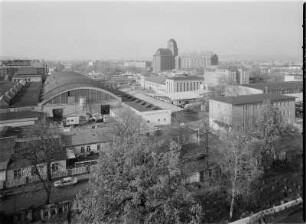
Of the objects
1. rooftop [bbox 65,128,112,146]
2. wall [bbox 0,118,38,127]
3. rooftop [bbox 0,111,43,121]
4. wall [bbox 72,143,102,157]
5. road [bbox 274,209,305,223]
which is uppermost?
rooftop [bbox 0,111,43,121]

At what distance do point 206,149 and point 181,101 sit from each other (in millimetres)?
8162

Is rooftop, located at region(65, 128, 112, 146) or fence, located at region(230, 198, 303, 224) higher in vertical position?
rooftop, located at region(65, 128, 112, 146)

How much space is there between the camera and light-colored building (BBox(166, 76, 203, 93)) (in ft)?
56.3

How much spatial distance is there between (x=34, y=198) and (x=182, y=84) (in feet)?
44.7

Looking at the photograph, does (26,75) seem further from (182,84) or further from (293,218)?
(293,218)

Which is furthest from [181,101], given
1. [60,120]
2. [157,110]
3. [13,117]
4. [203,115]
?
[13,117]

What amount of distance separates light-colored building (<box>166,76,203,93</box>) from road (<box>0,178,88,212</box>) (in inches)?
501

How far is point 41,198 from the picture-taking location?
4.68 m

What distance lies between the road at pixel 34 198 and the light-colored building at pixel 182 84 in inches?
501

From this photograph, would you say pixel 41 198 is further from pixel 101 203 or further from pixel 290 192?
pixel 290 192

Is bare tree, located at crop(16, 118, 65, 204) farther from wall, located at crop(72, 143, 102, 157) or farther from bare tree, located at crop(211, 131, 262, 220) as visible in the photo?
bare tree, located at crop(211, 131, 262, 220)

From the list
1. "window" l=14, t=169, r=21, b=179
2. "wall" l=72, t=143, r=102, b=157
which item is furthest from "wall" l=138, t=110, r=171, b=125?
"window" l=14, t=169, r=21, b=179

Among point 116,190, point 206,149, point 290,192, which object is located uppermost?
point 116,190

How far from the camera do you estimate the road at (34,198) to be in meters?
4.44
